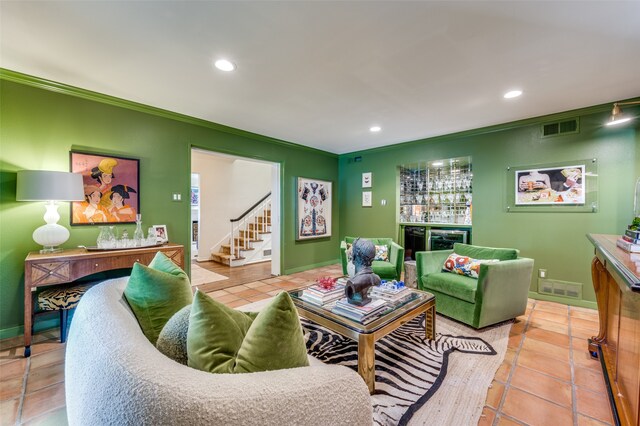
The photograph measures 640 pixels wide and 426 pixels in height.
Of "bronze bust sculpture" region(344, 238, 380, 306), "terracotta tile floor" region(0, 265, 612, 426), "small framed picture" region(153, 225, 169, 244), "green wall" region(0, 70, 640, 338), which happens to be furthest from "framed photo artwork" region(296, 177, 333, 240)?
"terracotta tile floor" region(0, 265, 612, 426)

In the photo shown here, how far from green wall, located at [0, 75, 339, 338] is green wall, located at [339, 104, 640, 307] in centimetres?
352

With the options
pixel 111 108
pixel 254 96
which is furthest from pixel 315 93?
pixel 111 108

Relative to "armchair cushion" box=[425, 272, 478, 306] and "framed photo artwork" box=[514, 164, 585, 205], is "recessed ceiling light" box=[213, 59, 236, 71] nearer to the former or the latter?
"armchair cushion" box=[425, 272, 478, 306]

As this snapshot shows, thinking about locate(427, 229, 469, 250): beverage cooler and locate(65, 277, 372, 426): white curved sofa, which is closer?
locate(65, 277, 372, 426): white curved sofa

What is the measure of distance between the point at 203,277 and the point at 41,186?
2.76m

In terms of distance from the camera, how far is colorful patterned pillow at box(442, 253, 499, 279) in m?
2.90

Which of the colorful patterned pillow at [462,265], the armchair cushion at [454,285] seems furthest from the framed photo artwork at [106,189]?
the colorful patterned pillow at [462,265]

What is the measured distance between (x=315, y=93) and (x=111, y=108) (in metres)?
2.35

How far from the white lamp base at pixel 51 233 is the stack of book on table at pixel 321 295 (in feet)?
7.88

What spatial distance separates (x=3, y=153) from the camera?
248cm

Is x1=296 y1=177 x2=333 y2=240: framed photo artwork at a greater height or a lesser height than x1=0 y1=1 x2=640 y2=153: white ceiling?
lesser

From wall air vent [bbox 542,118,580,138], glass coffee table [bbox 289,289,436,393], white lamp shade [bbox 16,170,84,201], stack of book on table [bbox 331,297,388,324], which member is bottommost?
glass coffee table [bbox 289,289,436,393]

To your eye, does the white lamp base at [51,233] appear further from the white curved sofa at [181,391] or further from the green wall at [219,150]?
the white curved sofa at [181,391]

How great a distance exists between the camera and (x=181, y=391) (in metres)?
0.63
